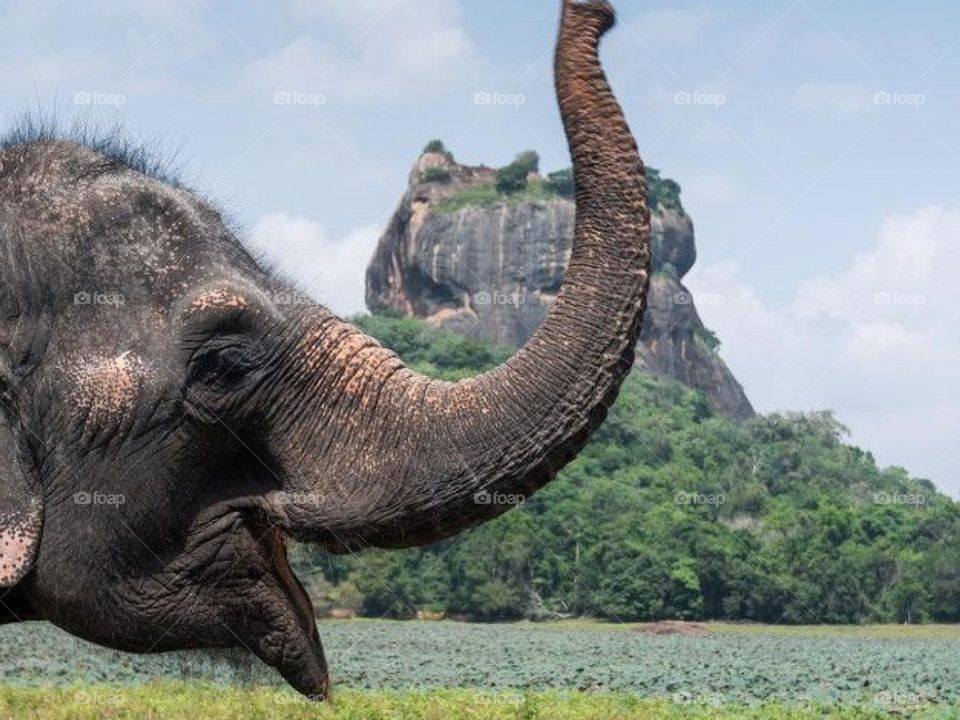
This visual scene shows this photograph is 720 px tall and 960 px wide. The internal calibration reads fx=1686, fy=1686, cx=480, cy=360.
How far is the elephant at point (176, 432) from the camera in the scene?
529 centimetres

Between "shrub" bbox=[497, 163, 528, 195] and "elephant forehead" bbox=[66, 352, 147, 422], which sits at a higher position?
"shrub" bbox=[497, 163, 528, 195]

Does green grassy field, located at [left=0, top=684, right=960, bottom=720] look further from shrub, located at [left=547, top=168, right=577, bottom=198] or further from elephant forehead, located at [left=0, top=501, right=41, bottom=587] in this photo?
shrub, located at [left=547, top=168, right=577, bottom=198]

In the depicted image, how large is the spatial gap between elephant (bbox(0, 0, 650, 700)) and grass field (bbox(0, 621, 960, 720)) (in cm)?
33

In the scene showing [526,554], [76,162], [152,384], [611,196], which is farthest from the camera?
[526,554]

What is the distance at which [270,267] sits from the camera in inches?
228

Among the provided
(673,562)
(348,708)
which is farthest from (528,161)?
(348,708)

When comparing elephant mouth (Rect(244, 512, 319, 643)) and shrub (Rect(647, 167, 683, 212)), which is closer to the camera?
elephant mouth (Rect(244, 512, 319, 643))

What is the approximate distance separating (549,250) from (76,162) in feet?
517

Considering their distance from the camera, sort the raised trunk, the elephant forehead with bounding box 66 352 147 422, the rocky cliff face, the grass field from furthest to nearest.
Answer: the rocky cliff face
the grass field
the elephant forehead with bounding box 66 352 147 422
the raised trunk

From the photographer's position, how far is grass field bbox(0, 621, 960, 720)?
41.6 feet

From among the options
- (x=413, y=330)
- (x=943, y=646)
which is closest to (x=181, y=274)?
(x=943, y=646)

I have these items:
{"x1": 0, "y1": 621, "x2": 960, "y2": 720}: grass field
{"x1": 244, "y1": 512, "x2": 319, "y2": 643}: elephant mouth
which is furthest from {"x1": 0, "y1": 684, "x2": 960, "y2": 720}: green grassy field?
{"x1": 244, "y1": 512, "x2": 319, "y2": 643}: elephant mouth

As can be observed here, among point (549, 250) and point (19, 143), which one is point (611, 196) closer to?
point (19, 143)

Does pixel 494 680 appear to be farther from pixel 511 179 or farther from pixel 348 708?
pixel 511 179
